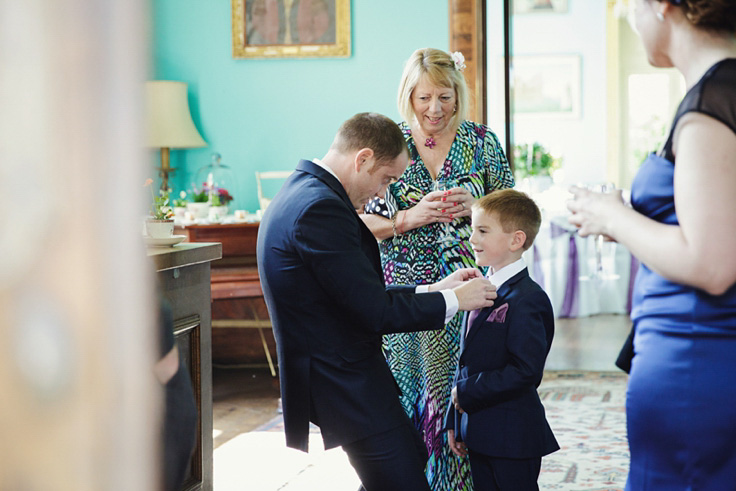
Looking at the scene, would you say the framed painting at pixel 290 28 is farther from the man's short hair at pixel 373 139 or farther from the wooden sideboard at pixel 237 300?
the man's short hair at pixel 373 139

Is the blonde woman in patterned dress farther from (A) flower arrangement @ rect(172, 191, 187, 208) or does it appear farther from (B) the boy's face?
(A) flower arrangement @ rect(172, 191, 187, 208)

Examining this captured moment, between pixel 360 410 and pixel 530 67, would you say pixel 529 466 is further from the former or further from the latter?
pixel 530 67

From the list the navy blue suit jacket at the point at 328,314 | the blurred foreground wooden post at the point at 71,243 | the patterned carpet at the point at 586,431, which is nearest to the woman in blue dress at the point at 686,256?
the navy blue suit jacket at the point at 328,314

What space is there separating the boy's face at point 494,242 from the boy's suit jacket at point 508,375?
6 centimetres

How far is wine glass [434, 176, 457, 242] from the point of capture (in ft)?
8.19

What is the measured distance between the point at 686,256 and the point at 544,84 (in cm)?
510

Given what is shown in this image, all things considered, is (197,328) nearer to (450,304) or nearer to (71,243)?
(450,304)

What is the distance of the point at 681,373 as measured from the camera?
116cm

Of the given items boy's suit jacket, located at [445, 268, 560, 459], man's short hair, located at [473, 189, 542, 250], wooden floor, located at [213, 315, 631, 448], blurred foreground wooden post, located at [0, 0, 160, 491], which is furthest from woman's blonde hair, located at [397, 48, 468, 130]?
wooden floor, located at [213, 315, 631, 448]

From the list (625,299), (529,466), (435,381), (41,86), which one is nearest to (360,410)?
(529,466)

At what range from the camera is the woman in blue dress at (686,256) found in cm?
105

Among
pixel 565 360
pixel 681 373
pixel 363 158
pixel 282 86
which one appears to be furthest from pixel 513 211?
pixel 282 86

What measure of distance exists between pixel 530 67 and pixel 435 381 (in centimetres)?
401

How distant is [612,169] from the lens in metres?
6.06
